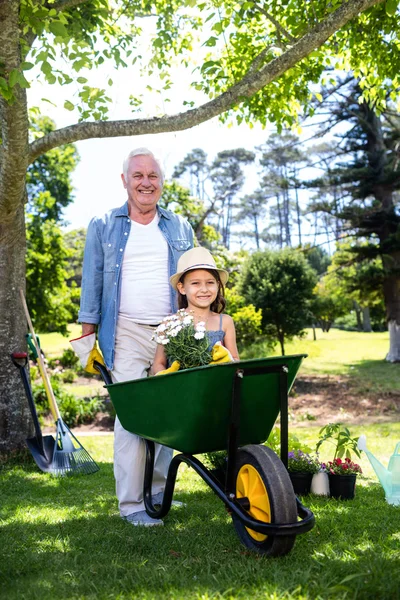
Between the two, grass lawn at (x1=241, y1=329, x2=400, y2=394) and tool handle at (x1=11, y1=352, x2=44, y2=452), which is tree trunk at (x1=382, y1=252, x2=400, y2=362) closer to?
grass lawn at (x1=241, y1=329, x2=400, y2=394)

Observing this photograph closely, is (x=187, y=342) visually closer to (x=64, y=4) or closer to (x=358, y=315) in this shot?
(x=64, y=4)

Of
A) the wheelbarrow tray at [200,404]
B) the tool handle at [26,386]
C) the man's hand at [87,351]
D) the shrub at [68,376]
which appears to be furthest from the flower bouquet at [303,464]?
the shrub at [68,376]

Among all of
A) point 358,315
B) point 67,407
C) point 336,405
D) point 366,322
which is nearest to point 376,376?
point 336,405

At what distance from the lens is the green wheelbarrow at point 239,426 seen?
7.05ft

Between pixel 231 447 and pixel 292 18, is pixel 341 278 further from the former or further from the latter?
pixel 231 447

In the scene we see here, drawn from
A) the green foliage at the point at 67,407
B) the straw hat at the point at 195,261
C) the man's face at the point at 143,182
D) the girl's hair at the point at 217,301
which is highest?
the man's face at the point at 143,182

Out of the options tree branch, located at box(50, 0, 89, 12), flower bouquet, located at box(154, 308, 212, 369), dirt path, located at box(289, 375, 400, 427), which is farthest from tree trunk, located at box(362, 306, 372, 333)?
flower bouquet, located at box(154, 308, 212, 369)

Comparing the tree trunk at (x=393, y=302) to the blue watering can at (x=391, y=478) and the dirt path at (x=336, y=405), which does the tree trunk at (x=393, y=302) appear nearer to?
the dirt path at (x=336, y=405)

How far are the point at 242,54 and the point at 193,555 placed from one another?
5.26 meters

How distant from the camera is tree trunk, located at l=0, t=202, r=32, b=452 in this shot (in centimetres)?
482

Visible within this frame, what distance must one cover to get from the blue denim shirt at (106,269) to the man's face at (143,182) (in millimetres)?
110

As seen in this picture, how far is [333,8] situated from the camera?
13.8 ft

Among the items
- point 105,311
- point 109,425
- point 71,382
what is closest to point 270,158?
point 71,382

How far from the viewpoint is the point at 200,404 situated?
2.22 metres
